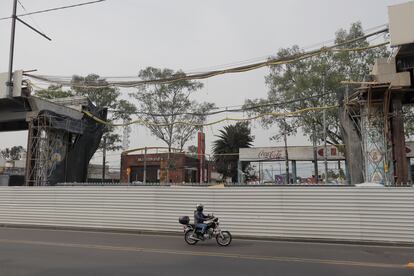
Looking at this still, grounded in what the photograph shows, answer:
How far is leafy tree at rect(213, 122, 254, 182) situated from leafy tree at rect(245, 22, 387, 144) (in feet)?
81.2

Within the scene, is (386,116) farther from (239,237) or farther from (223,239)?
(223,239)

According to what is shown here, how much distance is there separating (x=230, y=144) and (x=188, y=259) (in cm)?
5392

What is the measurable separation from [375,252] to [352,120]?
10837 mm

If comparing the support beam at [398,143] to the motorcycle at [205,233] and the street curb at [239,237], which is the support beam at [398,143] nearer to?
the street curb at [239,237]

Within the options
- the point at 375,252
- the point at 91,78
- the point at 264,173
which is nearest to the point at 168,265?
the point at 375,252

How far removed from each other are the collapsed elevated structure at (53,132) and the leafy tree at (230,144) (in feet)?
108

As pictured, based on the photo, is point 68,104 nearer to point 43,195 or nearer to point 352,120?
point 43,195

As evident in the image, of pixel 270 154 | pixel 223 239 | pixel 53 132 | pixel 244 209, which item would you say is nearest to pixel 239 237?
pixel 244 209

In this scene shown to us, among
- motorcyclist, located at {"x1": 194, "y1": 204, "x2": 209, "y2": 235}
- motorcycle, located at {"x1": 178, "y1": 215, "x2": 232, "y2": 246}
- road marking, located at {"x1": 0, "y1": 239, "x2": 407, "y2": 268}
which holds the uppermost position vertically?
motorcyclist, located at {"x1": 194, "y1": 204, "x2": 209, "y2": 235}

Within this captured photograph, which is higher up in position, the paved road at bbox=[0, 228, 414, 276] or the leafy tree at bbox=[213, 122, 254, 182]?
the leafy tree at bbox=[213, 122, 254, 182]

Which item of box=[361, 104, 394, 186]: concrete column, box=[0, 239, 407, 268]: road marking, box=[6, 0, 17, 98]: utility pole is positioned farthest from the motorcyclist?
box=[6, 0, 17, 98]: utility pole

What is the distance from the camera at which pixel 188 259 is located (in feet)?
33.0

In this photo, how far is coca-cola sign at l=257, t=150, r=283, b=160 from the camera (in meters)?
39.5

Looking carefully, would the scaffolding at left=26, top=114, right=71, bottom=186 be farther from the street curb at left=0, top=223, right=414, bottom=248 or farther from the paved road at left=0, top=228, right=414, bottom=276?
the paved road at left=0, top=228, right=414, bottom=276
